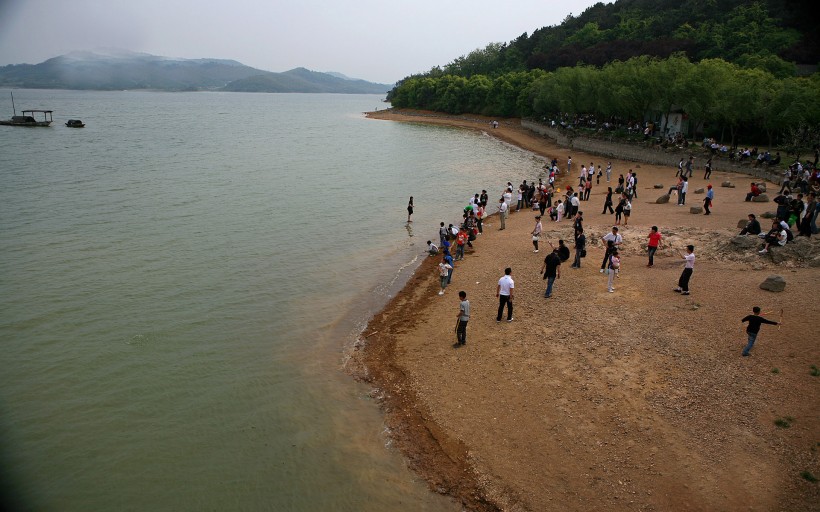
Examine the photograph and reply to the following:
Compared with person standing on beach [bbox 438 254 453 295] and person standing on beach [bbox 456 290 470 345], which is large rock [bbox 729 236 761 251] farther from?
person standing on beach [bbox 456 290 470 345]

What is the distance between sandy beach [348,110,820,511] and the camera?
9.73 m

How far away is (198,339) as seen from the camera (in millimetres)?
16609

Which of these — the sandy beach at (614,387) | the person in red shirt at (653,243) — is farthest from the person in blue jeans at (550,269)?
the person in red shirt at (653,243)

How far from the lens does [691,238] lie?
69.3ft

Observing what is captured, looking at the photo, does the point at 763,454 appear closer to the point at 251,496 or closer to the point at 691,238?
the point at 251,496

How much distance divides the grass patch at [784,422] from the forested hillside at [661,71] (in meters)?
7.60

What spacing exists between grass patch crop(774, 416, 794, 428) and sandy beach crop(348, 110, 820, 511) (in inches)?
1.4

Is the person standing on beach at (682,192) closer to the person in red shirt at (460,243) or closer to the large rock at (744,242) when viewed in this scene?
the large rock at (744,242)

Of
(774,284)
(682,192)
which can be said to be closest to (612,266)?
(774,284)

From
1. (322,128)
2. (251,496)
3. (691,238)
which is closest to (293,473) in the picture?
(251,496)

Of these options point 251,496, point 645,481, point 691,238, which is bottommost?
point 251,496

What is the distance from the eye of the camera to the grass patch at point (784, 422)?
10.5m

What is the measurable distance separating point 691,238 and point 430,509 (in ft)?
54.9

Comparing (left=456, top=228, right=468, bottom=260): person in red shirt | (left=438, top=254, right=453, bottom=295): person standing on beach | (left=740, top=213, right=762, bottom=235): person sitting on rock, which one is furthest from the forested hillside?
(left=456, top=228, right=468, bottom=260): person in red shirt
